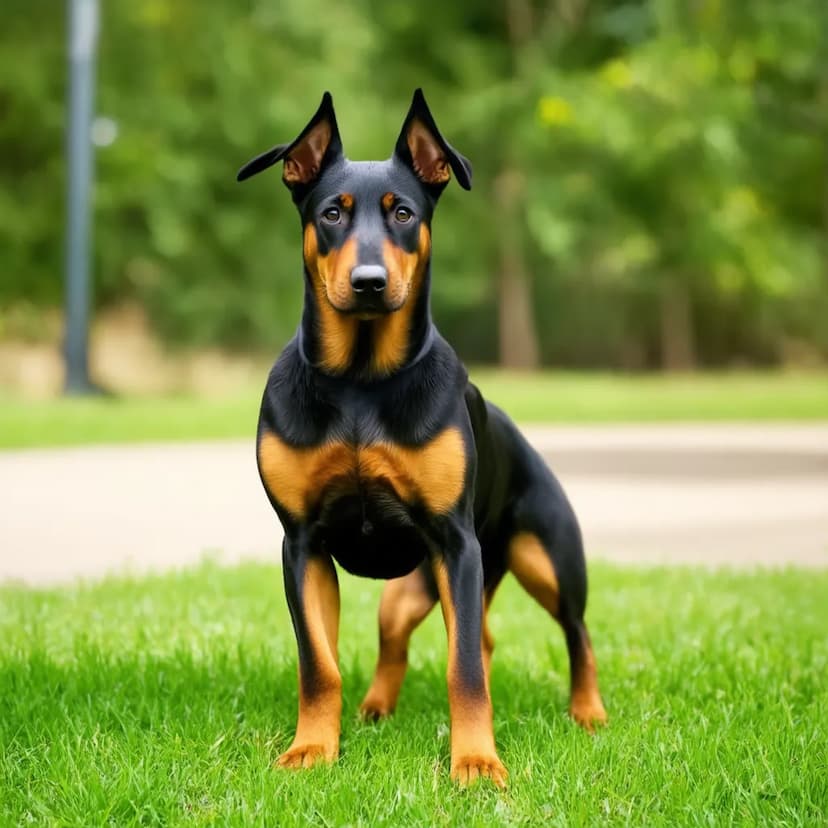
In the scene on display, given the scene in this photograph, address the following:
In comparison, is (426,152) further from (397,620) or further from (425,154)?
(397,620)

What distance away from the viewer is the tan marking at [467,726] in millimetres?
3545

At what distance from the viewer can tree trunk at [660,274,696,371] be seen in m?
28.5

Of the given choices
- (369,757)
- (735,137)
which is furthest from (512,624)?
(735,137)

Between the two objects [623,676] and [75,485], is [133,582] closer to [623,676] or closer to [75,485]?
[623,676]

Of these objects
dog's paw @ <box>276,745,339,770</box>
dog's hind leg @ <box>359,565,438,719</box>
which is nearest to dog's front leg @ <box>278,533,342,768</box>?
dog's paw @ <box>276,745,339,770</box>

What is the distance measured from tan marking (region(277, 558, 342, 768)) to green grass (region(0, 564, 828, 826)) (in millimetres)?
96

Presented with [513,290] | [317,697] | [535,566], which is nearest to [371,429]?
[317,697]

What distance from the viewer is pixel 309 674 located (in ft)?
12.2

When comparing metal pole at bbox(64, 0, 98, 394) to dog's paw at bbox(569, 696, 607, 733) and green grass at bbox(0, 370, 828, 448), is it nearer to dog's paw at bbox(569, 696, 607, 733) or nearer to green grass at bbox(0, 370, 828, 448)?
green grass at bbox(0, 370, 828, 448)

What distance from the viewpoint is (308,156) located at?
379 centimetres

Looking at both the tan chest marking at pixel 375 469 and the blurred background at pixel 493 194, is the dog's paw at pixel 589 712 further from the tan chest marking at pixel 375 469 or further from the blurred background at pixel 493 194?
the blurred background at pixel 493 194

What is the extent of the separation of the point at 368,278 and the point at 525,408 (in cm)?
1435

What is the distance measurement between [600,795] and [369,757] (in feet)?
2.39

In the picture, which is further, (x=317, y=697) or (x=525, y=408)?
(x=525, y=408)
